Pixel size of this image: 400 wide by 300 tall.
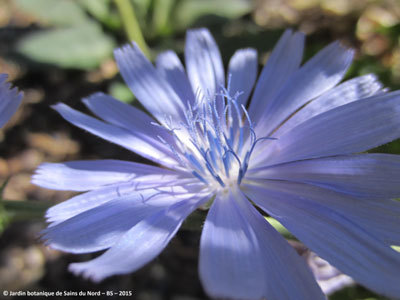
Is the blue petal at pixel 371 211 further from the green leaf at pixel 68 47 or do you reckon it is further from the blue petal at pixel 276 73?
the green leaf at pixel 68 47

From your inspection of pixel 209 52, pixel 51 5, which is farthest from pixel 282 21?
pixel 209 52

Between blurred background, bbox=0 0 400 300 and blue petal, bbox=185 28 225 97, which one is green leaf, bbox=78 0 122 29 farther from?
blue petal, bbox=185 28 225 97

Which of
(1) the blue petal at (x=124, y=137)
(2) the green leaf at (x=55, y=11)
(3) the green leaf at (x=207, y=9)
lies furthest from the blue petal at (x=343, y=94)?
(2) the green leaf at (x=55, y=11)

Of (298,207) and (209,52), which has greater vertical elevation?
(209,52)

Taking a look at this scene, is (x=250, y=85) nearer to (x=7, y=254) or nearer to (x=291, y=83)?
(x=291, y=83)

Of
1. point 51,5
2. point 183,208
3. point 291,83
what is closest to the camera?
point 183,208

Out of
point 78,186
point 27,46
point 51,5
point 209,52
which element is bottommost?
point 78,186
